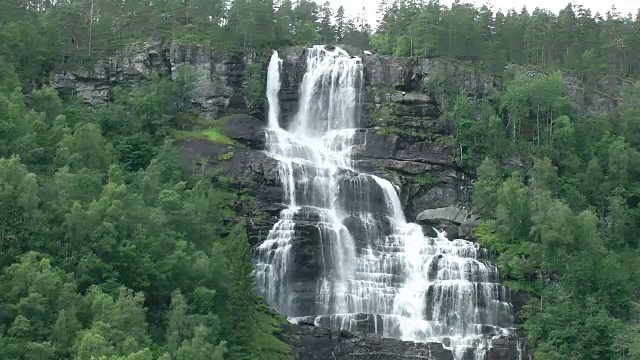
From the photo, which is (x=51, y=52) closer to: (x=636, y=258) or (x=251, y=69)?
(x=251, y=69)

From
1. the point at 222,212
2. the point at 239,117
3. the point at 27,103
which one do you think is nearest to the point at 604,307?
the point at 222,212

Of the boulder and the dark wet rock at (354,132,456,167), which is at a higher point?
the dark wet rock at (354,132,456,167)

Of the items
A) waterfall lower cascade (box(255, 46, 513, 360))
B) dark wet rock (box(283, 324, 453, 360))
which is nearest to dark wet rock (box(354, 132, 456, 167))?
waterfall lower cascade (box(255, 46, 513, 360))

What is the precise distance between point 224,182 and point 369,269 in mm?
14296

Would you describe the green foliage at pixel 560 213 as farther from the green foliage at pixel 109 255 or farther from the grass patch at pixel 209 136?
the grass patch at pixel 209 136

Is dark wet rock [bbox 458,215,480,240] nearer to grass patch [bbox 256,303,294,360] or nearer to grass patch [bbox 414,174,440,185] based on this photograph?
grass patch [bbox 414,174,440,185]

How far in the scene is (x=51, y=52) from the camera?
3142 inches

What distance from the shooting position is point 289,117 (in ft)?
281

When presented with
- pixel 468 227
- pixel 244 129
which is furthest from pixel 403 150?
pixel 244 129

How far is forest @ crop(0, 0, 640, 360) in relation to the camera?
146 ft

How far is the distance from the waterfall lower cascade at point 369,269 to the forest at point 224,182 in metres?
3.39

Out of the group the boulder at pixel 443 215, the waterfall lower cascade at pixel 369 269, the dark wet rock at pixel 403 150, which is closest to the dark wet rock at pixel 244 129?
the waterfall lower cascade at pixel 369 269

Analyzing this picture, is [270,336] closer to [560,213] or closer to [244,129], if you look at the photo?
[560,213]

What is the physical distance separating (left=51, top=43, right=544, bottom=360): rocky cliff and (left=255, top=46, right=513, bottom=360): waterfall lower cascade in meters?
1.35
